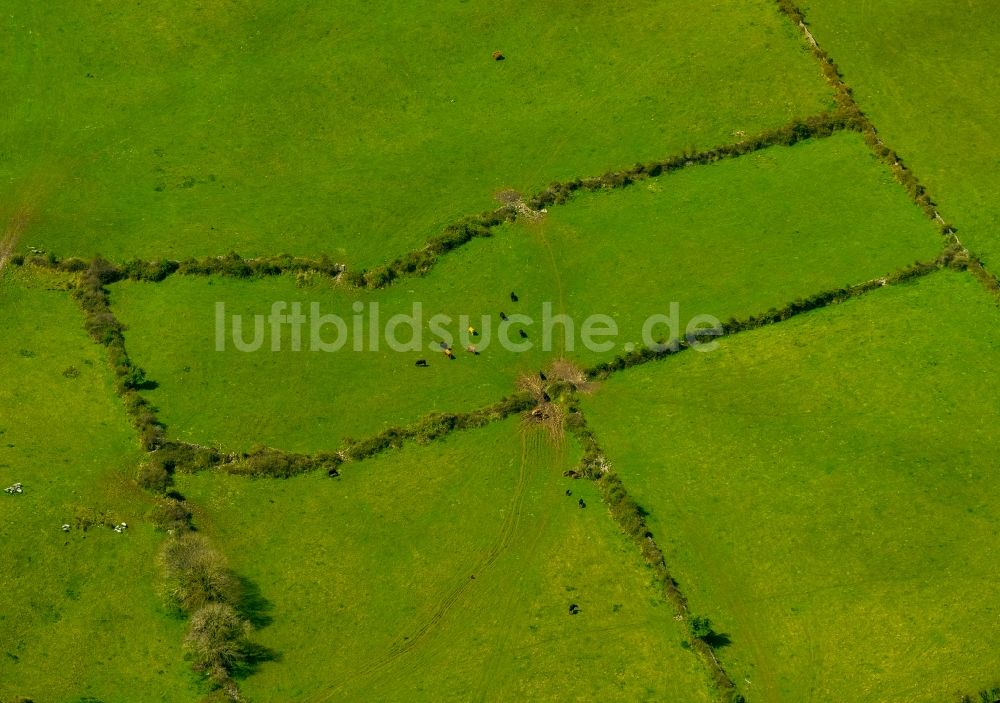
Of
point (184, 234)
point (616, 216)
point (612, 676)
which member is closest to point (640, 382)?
point (616, 216)

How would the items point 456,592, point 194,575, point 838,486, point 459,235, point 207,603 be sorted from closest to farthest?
point 207,603 → point 194,575 → point 456,592 → point 838,486 → point 459,235

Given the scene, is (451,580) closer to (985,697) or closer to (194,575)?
(194,575)

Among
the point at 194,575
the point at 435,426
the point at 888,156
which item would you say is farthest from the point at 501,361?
the point at 888,156

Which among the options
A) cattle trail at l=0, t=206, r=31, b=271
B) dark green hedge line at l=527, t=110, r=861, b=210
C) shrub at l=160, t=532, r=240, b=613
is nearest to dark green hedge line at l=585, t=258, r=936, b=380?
dark green hedge line at l=527, t=110, r=861, b=210

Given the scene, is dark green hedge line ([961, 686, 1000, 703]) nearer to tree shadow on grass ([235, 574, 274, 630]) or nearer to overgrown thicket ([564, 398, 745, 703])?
overgrown thicket ([564, 398, 745, 703])

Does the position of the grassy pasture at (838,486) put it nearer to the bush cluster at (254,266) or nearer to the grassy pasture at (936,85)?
the grassy pasture at (936,85)

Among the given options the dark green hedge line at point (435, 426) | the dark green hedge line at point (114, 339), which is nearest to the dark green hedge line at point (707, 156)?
the dark green hedge line at point (435, 426)

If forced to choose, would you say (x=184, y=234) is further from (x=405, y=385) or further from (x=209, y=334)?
(x=405, y=385)
